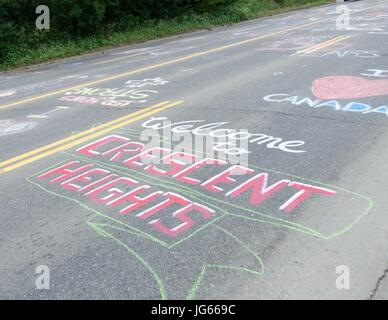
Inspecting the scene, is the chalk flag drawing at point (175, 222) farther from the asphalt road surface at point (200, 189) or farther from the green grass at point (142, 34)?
the green grass at point (142, 34)

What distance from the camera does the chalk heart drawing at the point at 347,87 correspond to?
8.06m

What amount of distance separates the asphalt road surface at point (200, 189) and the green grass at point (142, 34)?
669cm

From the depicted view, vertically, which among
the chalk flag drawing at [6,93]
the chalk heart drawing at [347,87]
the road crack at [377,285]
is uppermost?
the chalk heart drawing at [347,87]

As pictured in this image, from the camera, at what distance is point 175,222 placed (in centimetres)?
416

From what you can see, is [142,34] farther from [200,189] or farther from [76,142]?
[200,189]

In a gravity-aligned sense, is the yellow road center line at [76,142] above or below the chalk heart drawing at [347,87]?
below

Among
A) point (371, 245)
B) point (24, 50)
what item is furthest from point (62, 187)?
point (24, 50)

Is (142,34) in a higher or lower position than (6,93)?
higher

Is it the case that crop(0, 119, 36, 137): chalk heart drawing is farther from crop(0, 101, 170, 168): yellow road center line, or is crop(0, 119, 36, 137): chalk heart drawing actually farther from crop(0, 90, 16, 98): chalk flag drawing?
crop(0, 90, 16, 98): chalk flag drawing

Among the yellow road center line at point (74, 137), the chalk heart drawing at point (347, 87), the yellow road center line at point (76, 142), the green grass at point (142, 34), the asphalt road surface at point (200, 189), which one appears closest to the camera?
the asphalt road surface at point (200, 189)

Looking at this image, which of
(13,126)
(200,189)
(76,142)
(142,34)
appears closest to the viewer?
(200,189)

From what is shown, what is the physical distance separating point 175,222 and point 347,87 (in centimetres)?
566

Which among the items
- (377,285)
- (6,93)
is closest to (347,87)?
(377,285)

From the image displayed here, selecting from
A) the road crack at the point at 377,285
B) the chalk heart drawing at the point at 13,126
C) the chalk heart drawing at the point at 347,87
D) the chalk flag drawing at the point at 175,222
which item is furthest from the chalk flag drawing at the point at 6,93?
the road crack at the point at 377,285
